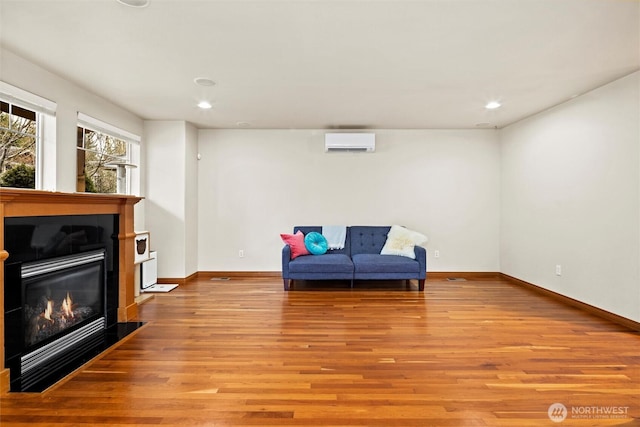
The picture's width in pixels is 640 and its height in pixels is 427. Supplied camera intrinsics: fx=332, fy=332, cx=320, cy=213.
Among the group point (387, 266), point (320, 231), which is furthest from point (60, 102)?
point (387, 266)

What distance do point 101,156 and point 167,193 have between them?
1.07m

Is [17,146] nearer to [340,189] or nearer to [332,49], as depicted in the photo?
[332,49]

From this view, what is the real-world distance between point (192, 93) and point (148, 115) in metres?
1.39

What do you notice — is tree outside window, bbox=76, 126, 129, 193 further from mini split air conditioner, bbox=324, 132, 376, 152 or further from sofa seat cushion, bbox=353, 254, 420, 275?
sofa seat cushion, bbox=353, 254, 420, 275

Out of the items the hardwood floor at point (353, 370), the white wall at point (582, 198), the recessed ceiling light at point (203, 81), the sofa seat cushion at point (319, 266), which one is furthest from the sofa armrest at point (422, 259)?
the recessed ceiling light at point (203, 81)

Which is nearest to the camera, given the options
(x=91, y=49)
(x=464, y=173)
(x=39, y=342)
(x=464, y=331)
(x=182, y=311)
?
(x=39, y=342)

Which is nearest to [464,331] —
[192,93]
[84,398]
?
[84,398]

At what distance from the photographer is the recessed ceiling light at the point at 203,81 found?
331 centimetres

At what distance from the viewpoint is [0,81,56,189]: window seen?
2.88 metres

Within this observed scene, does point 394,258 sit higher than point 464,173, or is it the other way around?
point 464,173

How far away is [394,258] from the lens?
4793 millimetres

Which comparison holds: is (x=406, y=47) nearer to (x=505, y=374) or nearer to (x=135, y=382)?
(x=505, y=374)

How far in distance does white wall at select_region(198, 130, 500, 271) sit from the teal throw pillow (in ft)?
1.61

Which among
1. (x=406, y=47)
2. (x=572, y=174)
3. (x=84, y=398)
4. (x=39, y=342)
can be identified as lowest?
(x=84, y=398)
